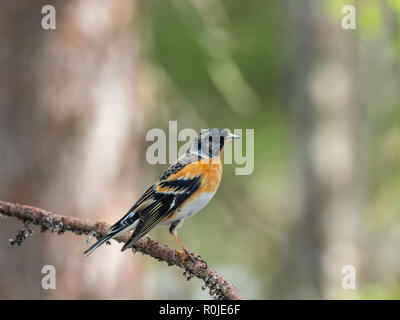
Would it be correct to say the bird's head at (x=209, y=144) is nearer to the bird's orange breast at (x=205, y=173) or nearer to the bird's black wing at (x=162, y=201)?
the bird's orange breast at (x=205, y=173)

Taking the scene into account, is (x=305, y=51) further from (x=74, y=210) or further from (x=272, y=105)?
(x=74, y=210)

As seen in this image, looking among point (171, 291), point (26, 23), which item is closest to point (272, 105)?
point (171, 291)

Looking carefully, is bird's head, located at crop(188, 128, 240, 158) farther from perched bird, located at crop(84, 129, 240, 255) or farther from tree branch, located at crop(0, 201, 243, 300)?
tree branch, located at crop(0, 201, 243, 300)

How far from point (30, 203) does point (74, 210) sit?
55 cm

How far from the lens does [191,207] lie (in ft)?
13.8

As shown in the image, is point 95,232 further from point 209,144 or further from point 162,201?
point 209,144

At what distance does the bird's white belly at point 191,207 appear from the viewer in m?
4.10

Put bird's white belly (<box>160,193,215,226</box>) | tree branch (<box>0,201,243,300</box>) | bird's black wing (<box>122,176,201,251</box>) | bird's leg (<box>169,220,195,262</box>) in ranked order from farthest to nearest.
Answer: bird's white belly (<box>160,193,215,226</box>) → bird's leg (<box>169,220,195,262</box>) → bird's black wing (<box>122,176,201,251</box>) → tree branch (<box>0,201,243,300</box>)

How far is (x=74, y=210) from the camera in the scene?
779 cm

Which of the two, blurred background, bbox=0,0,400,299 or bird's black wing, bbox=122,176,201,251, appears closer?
bird's black wing, bbox=122,176,201,251

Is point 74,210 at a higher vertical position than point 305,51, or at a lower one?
lower

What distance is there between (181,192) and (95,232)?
39.2 inches

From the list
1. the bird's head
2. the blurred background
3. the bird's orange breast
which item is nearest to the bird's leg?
the bird's orange breast

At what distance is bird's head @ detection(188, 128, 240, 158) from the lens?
4.55m
